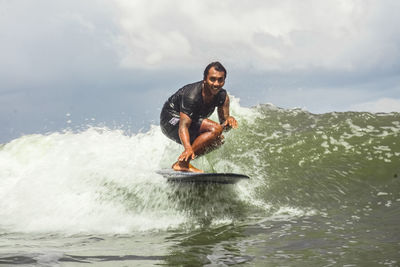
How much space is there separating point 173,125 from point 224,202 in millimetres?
1499

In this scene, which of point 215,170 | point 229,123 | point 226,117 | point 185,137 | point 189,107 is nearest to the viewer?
point 185,137

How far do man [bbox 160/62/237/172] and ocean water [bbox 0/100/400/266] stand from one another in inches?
25.4

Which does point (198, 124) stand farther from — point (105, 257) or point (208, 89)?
point (105, 257)

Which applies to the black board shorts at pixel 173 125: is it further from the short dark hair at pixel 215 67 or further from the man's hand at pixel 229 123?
the short dark hair at pixel 215 67

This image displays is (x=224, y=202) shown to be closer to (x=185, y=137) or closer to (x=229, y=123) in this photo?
(x=229, y=123)

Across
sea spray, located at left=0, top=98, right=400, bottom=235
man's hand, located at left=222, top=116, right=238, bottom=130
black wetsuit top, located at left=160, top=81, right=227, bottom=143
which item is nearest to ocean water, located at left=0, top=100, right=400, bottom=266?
sea spray, located at left=0, top=98, right=400, bottom=235

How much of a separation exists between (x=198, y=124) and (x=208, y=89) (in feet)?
2.02

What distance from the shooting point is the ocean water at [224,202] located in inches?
179

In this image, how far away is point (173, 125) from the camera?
7.30 meters

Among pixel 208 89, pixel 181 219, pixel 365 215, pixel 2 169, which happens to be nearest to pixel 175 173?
pixel 181 219

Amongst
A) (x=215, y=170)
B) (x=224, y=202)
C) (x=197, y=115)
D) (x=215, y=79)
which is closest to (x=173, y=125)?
(x=197, y=115)

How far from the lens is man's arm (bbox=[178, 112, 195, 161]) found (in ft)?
21.0

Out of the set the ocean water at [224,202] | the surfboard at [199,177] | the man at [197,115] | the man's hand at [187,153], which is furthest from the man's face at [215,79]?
the ocean water at [224,202]

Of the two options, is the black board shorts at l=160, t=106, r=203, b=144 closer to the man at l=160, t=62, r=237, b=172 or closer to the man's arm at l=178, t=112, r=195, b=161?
the man at l=160, t=62, r=237, b=172
